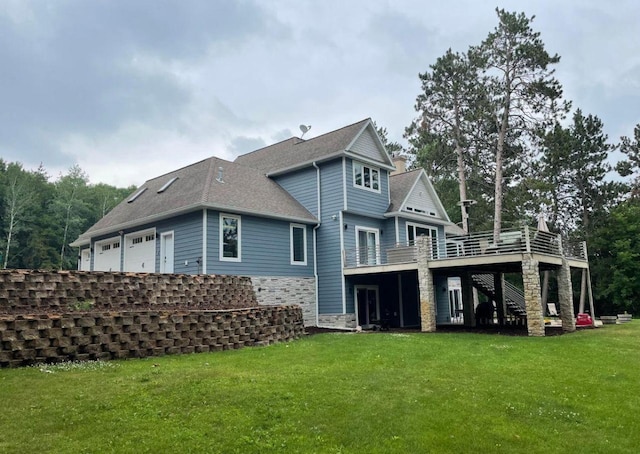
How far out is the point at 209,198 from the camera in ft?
51.4

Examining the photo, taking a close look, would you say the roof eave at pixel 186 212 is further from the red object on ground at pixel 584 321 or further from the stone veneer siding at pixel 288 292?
the red object on ground at pixel 584 321

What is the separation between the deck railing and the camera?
14875 mm

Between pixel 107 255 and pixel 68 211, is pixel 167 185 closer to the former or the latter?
pixel 107 255

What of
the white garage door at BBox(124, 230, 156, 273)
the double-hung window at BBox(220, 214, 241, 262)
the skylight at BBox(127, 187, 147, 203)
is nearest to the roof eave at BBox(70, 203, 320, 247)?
the double-hung window at BBox(220, 214, 241, 262)

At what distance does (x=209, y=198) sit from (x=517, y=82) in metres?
20.0

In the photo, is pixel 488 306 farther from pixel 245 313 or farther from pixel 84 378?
pixel 84 378

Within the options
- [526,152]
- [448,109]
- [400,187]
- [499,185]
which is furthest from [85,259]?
[526,152]

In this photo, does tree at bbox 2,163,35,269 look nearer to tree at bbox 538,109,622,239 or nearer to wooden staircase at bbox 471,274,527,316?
wooden staircase at bbox 471,274,527,316

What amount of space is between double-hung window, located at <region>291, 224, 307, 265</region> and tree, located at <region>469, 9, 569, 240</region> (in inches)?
491

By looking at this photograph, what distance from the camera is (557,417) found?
221 inches

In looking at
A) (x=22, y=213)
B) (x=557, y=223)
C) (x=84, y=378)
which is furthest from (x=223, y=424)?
(x=22, y=213)

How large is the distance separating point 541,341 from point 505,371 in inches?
203

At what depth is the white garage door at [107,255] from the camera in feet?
63.3

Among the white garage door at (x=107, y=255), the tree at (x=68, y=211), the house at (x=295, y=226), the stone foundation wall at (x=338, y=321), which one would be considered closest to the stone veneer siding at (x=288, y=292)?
the house at (x=295, y=226)
